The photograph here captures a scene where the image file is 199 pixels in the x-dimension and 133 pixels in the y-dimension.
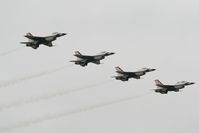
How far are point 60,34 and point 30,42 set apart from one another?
760 cm

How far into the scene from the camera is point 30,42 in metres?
200

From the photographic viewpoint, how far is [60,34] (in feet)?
655
